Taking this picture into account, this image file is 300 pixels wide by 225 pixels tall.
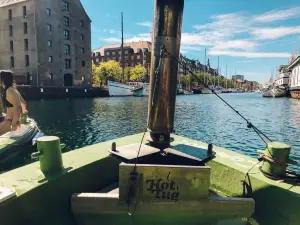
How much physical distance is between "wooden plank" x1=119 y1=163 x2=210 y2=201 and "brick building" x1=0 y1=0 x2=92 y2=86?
5785cm

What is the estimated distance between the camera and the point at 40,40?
54.3 metres

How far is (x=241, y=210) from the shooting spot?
11.9ft

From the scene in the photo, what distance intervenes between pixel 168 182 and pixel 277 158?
192cm

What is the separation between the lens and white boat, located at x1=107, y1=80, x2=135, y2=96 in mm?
70644

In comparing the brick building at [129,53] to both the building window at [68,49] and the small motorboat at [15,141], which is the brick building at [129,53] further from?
the small motorboat at [15,141]

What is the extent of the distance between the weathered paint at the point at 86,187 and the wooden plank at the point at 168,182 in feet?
2.11

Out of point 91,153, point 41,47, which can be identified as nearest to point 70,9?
point 41,47

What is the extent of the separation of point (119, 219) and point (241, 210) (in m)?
1.93

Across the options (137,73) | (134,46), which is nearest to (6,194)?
(137,73)

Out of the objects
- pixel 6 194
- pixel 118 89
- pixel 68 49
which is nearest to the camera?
pixel 6 194

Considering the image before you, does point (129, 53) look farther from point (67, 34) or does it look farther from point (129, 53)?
point (67, 34)

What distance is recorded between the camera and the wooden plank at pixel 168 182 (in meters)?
3.44

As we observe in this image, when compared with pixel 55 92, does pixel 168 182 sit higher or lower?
lower

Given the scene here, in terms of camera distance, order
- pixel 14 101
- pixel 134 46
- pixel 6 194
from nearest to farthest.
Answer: pixel 6 194 < pixel 14 101 < pixel 134 46
